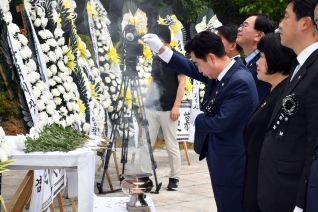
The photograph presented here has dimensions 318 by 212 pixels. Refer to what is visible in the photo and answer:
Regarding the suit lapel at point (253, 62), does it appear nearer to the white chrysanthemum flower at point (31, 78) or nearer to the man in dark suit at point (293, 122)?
the man in dark suit at point (293, 122)

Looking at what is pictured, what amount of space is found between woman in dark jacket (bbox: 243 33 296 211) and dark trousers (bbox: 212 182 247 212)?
41cm

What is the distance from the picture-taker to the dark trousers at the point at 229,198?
3.81 meters

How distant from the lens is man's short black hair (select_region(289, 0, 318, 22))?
2.76 meters

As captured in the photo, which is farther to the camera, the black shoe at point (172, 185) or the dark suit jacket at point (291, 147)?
the black shoe at point (172, 185)

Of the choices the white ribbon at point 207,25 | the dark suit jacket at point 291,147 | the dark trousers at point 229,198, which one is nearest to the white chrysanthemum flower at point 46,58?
the dark trousers at point 229,198

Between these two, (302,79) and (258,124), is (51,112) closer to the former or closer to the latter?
(258,124)

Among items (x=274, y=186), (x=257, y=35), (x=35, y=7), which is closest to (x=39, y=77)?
(x=35, y=7)

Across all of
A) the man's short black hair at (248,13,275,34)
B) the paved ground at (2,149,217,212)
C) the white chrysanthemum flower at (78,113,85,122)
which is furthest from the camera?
the paved ground at (2,149,217,212)

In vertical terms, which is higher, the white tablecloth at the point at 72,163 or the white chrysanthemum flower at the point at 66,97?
the white chrysanthemum flower at the point at 66,97

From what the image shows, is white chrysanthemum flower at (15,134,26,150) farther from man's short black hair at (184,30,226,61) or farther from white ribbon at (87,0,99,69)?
white ribbon at (87,0,99,69)

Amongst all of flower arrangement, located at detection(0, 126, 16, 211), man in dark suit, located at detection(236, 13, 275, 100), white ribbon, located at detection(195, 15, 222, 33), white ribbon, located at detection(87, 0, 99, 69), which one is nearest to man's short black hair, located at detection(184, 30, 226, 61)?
man in dark suit, located at detection(236, 13, 275, 100)

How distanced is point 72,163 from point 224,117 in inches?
45.0

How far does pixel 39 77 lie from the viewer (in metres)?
5.24

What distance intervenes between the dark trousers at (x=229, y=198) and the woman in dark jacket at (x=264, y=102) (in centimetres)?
41
